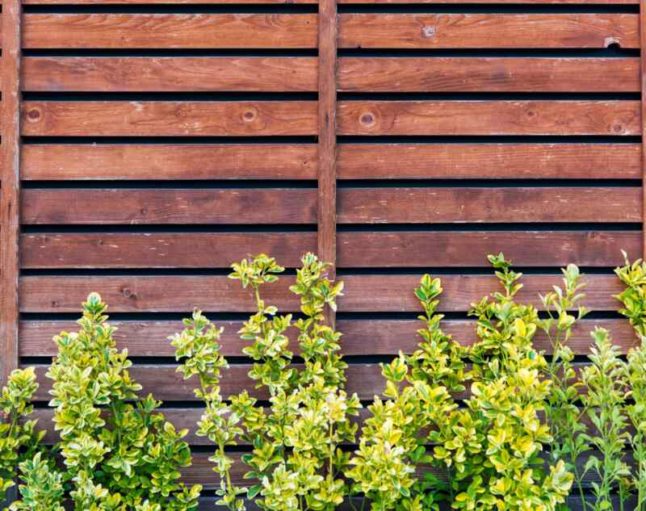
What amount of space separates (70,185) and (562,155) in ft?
6.54

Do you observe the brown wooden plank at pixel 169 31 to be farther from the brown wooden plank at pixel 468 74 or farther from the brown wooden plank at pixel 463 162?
the brown wooden plank at pixel 463 162

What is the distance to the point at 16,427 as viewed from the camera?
2543mm

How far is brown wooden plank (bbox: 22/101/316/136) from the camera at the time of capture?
2723 mm

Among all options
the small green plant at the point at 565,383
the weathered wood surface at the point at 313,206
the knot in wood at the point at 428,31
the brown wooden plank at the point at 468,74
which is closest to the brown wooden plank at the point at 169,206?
the weathered wood surface at the point at 313,206

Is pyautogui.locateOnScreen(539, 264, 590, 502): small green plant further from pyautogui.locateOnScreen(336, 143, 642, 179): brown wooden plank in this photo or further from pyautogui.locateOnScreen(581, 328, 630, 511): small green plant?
pyautogui.locateOnScreen(336, 143, 642, 179): brown wooden plank

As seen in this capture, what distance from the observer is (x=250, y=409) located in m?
2.50

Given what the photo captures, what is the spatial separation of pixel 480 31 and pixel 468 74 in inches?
7.2

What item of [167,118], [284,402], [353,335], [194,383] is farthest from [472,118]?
[194,383]

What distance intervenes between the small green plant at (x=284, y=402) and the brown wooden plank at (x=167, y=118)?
561 mm

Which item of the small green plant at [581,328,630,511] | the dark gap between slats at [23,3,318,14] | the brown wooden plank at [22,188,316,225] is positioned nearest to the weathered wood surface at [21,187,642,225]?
the brown wooden plank at [22,188,316,225]

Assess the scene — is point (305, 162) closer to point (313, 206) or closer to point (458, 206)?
point (313, 206)

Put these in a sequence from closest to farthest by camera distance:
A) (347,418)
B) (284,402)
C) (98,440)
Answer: (284,402), (98,440), (347,418)

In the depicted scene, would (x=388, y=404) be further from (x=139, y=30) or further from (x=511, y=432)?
(x=139, y=30)

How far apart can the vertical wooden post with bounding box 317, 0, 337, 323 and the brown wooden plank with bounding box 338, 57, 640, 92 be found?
64 millimetres
